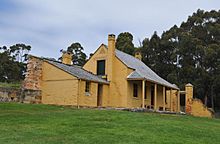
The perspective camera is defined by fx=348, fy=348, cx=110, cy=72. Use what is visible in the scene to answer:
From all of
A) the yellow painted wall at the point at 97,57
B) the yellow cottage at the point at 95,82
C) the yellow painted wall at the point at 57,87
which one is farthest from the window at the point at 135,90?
the yellow painted wall at the point at 57,87

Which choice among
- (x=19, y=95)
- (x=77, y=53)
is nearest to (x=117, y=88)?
(x=19, y=95)

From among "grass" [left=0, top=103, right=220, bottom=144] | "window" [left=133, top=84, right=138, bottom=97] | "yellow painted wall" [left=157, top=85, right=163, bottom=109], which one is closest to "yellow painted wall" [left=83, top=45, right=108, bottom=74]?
"window" [left=133, top=84, right=138, bottom=97]

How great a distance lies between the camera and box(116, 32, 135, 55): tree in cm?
4947

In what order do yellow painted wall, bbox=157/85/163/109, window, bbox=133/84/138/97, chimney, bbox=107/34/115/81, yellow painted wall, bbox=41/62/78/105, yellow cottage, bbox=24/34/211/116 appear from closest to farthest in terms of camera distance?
yellow painted wall, bbox=41/62/78/105
yellow cottage, bbox=24/34/211/116
chimney, bbox=107/34/115/81
window, bbox=133/84/138/97
yellow painted wall, bbox=157/85/163/109

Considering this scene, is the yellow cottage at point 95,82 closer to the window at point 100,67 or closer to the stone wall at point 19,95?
the window at point 100,67

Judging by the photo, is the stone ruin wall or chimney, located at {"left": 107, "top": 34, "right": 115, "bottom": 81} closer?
the stone ruin wall

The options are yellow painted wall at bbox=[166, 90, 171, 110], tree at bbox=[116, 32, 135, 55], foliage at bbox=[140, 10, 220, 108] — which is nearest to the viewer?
yellow painted wall at bbox=[166, 90, 171, 110]

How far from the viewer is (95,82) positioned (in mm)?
27438

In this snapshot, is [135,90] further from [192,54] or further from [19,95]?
[192,54]

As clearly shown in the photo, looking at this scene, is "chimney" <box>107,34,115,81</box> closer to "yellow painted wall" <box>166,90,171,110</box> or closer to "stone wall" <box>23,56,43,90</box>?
"stone wall" <box>23,56,43,90</box>

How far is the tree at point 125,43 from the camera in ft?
162

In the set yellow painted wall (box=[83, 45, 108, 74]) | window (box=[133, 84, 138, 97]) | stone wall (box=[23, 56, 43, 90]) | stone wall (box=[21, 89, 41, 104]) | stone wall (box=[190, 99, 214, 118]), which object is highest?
yellow painted wall (box=[83, 45, 108, 74])

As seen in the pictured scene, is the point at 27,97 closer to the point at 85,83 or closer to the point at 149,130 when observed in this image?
the point at 85,83

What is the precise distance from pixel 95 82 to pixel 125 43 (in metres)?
24.2
